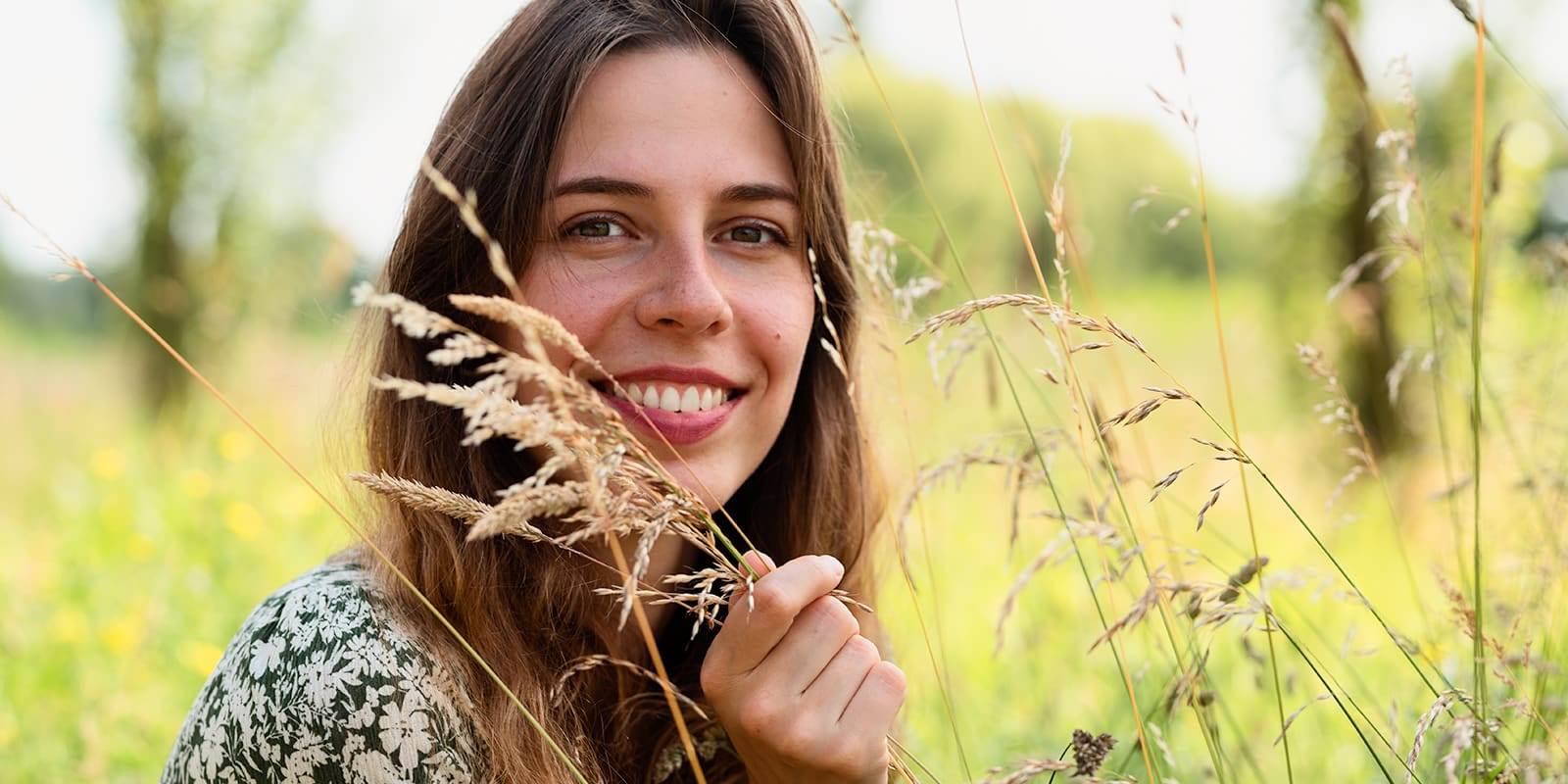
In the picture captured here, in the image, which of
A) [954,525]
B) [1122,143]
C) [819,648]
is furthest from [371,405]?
[1122,143]

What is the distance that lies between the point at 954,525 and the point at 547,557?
2913 millimetres

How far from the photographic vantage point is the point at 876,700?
4.27ft

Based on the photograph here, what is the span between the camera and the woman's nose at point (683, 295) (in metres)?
1.44

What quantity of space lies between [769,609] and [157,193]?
5.98 meters

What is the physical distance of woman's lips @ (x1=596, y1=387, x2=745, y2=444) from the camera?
1480 millimetres

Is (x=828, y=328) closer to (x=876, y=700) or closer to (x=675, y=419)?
(x=675, y=419)

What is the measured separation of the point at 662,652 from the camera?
192cm

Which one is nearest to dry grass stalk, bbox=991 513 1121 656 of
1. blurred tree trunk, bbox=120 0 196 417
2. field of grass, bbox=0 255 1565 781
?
field of grass, bbox=0 255 1565 781

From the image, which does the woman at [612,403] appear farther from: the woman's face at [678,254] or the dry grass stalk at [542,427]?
the dry grass stalk at [542,427]

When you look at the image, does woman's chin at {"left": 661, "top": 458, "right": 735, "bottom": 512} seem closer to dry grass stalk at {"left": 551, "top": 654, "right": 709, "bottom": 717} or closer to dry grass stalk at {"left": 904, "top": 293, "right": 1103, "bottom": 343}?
dry grass stalk at {"left": 551, "top": 654, "right": 709, "bottom": 717}

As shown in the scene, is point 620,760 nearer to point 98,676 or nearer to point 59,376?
point 98,676

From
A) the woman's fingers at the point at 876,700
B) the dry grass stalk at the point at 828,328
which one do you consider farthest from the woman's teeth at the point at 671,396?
the woman's fingers at the point at 876,700

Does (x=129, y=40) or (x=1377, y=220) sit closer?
(x=1377, y=220)

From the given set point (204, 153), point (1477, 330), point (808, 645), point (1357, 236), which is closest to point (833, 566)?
point (808, 645)
